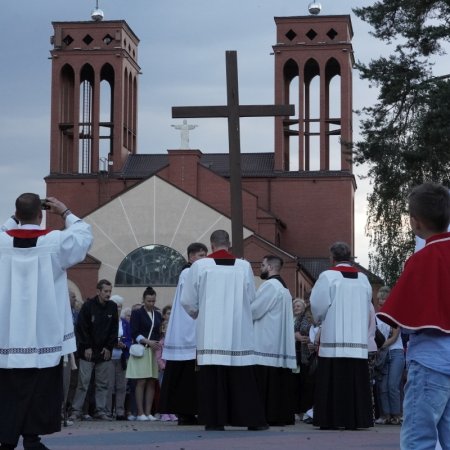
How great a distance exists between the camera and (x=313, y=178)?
69.0 metres

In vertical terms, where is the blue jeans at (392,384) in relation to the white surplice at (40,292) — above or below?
below

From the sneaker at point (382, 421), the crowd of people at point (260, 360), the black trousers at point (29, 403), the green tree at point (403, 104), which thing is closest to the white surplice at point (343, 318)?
the crowd of people at point (260, 360)

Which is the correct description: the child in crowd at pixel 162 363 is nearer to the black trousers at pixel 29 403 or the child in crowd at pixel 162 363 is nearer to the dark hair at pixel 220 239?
the dark hair at pixel 220 239

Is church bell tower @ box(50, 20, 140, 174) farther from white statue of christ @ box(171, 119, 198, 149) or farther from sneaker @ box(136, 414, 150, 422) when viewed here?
sneaker @ box(136, 414, 150, 422)

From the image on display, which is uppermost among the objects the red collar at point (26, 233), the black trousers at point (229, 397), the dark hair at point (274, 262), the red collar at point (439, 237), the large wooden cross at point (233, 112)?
the large wooden cross at point (233, 112)

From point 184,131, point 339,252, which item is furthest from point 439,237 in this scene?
point 184,131

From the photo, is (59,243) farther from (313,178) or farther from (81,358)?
(313,178)

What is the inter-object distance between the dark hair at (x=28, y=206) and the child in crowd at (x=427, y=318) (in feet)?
11.9

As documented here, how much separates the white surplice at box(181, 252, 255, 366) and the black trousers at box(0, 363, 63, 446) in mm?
4443

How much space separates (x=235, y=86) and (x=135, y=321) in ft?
12.0

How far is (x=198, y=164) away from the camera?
226ft

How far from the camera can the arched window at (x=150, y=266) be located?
60.9 m

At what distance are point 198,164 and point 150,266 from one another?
30.0 ft

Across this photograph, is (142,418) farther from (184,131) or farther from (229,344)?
(184,131)
